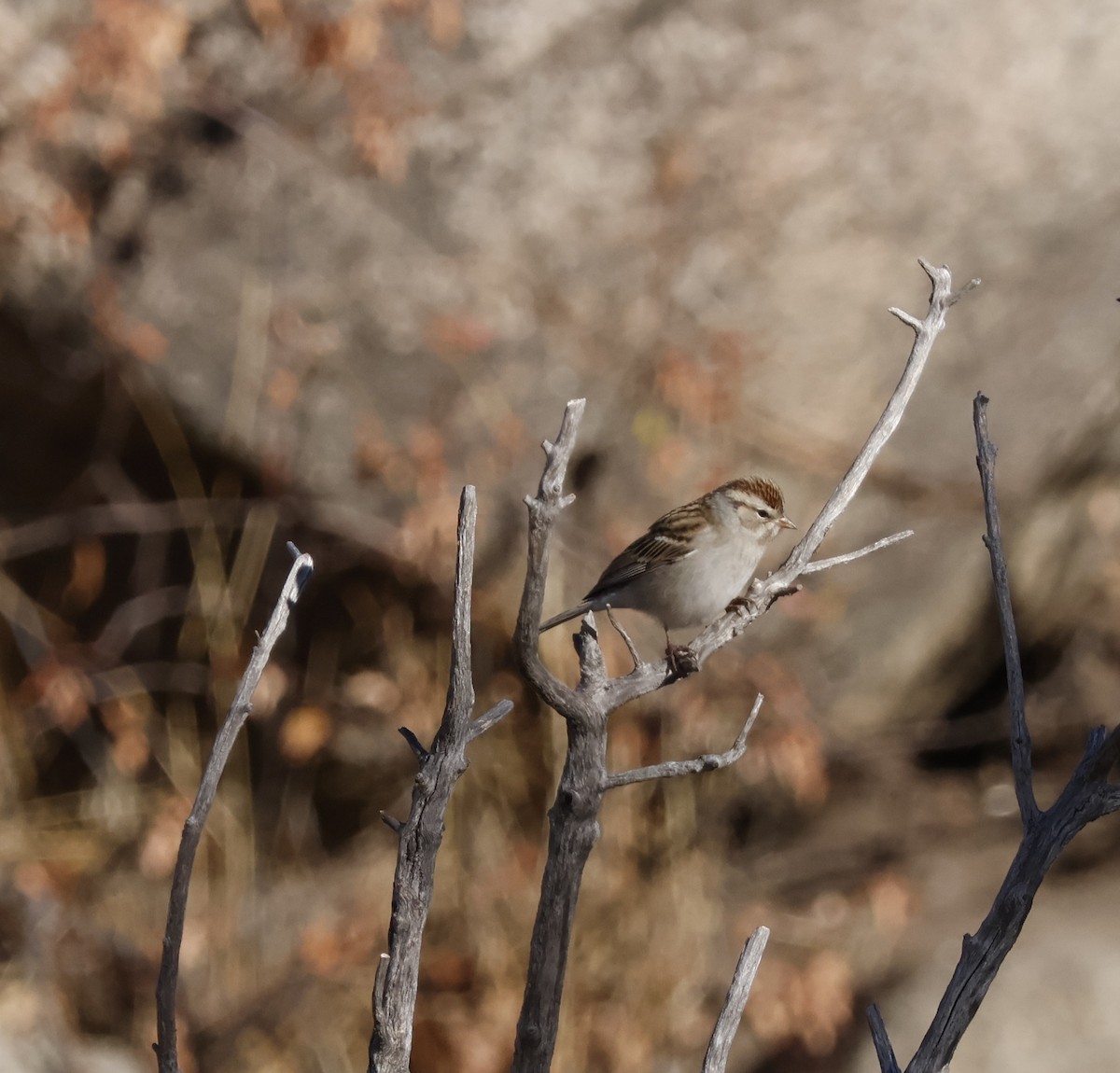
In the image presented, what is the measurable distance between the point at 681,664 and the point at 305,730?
10.4 feet

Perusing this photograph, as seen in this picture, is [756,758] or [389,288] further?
[756,758]

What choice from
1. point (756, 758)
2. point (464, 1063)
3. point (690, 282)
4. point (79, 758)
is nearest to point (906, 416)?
point (690, 282)

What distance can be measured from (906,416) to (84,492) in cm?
307

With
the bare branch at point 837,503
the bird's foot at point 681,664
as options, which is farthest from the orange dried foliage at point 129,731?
the bird's foot at point 681,664

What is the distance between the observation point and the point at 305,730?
4938 millimetres

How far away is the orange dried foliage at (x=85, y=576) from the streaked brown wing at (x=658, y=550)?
228cm

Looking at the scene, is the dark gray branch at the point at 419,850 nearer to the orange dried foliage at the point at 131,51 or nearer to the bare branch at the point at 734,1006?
the bare branch at the point at 734,1006

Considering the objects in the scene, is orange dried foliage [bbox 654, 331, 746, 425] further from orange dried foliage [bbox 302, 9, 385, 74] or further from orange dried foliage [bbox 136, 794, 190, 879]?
orange dried foliage [bbox 136, 794, 190, 879]

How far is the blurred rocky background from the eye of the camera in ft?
15.0

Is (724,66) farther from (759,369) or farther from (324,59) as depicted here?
(324,59)

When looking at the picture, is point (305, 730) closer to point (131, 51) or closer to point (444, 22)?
point (131, 51)

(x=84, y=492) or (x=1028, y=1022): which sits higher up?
(x=84, y=492)

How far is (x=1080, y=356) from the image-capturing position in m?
4.70

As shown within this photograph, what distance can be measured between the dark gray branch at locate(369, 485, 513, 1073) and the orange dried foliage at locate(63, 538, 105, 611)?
12.7 feet
